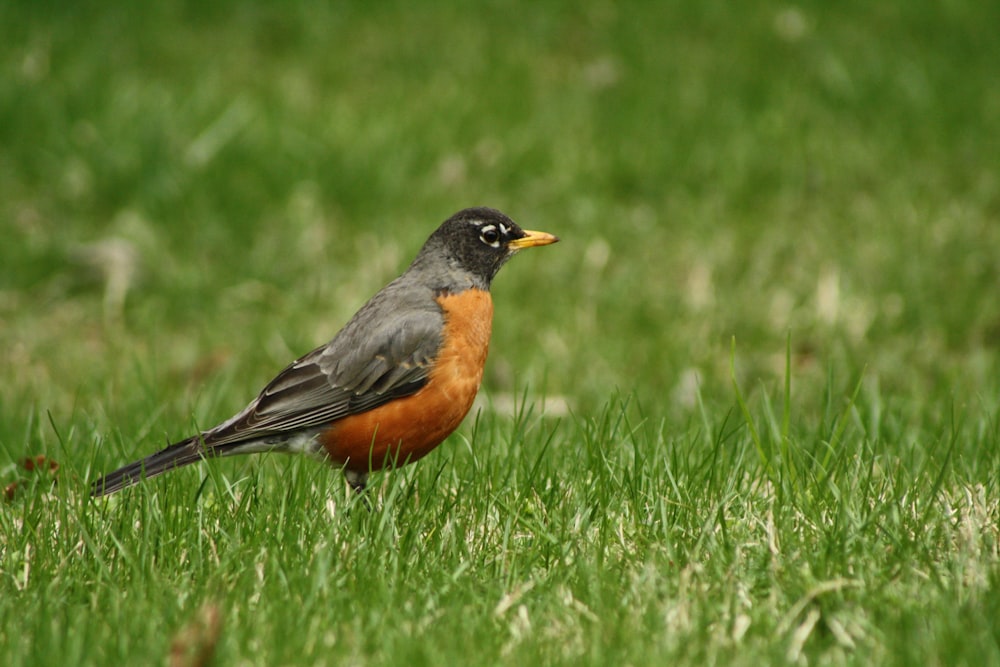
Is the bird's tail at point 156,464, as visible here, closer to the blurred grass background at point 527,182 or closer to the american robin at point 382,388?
the american robin at point 382,388

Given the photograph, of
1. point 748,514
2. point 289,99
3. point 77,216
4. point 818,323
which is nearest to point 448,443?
point 748,514

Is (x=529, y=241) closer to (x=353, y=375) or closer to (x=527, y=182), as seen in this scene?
(x=353, y=375)

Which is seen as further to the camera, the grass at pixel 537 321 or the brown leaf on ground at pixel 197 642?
the grass at pixel 537 321

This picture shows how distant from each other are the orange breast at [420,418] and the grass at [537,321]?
14cm

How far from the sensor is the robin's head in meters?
5.14

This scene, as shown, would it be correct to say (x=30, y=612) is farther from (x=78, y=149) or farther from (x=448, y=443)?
(x=78, y=149)

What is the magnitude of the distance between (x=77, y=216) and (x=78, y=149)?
514 millimetres

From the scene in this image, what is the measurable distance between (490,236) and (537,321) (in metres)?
2.10

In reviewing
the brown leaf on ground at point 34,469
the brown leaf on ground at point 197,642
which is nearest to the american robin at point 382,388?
the brown leaf on ground at point 34,469

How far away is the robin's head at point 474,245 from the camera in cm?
514

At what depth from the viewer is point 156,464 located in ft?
13.4

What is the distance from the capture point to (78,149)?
26.4 feet

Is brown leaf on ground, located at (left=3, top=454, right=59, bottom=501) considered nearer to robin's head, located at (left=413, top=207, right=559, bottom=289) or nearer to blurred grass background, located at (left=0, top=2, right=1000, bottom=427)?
blurred grass background, located at (left=0, top=2, right=1000, bottom=427)

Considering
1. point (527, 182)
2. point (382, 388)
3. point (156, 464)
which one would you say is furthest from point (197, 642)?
point (527, 182)
